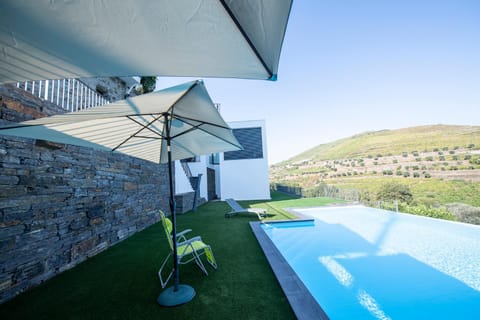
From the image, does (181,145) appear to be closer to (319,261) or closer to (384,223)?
(319,261)

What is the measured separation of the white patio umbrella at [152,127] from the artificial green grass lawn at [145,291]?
0.30 meters

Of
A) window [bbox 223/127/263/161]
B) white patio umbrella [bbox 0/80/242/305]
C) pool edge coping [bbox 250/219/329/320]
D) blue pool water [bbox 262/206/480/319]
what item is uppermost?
window [bbox 223/127/263/161]

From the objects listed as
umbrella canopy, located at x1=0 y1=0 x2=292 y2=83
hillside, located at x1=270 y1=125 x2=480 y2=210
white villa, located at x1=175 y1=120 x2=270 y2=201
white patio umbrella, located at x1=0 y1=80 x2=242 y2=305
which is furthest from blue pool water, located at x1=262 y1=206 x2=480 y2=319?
white villa, located at x1=175 y1=120 x2=270 y2=201

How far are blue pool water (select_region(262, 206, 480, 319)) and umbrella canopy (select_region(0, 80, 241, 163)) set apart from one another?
329 cm

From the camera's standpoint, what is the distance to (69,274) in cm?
361

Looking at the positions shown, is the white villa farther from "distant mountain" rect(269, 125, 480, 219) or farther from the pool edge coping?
the pool edge coping

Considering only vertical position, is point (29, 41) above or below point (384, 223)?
above

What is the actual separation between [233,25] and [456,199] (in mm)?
18532

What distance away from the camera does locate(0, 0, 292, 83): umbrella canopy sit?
106 centimetres

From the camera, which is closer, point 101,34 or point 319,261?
point 101,34

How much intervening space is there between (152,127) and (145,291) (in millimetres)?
2525

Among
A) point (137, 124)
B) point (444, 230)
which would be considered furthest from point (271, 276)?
point (444, 230)

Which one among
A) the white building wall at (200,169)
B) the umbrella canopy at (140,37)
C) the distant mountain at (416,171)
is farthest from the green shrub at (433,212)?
the white building wall at (200,169)

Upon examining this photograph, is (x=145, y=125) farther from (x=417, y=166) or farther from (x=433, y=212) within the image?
(x=417, y=166)
